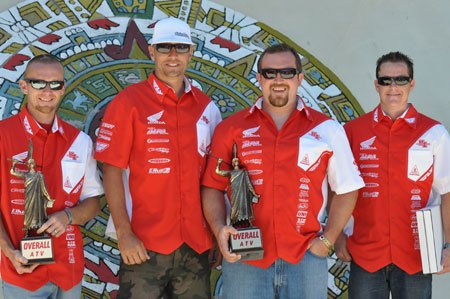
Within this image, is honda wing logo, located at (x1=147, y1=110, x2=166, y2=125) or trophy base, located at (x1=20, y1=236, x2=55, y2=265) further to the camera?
honda wing logo, located at (x1=147, y1=110, x2=166, y2=125)

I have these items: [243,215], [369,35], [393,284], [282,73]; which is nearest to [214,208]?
[243,215]

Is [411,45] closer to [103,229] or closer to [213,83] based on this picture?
[213,83]

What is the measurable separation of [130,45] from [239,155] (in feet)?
5.13

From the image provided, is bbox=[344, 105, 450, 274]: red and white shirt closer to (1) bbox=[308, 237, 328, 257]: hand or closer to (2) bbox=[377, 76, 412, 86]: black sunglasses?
(2) bbox=[377, 76, 412, 86]: black sunglasses

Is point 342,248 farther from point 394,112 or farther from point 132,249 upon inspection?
point 132,249

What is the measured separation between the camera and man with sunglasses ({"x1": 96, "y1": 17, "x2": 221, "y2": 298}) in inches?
163

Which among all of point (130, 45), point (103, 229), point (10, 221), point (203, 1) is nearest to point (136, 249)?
point (10, 221)

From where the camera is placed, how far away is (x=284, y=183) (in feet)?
13.4

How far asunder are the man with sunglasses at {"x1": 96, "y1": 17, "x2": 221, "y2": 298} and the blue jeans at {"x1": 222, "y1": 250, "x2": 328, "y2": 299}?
0.23 meters

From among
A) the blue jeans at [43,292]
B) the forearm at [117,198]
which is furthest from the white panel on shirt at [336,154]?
the blue jeans at [43,292]

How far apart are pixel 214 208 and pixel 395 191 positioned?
2.93 ft

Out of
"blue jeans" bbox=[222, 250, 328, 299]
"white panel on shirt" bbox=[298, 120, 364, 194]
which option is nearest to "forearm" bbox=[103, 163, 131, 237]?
"blue jeans" bbox=[222, 250, 328, 299]

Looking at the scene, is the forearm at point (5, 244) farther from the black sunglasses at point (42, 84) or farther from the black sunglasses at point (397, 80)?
the black sunglasses at point (397, 80)

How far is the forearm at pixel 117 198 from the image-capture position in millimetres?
4145
